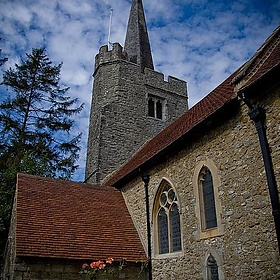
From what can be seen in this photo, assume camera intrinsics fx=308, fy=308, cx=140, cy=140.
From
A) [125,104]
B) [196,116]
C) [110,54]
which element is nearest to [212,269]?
[196,116]

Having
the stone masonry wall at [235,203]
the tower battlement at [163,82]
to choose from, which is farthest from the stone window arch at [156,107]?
the stone masonry wall at [235,203]

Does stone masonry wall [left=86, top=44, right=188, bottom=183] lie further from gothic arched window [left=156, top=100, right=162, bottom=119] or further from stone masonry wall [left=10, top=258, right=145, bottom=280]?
stone masonry wall [left=10, top=258, right=145, bottom=280]

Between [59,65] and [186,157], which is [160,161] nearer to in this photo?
[186,157]

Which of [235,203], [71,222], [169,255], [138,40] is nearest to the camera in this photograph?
[235,203]

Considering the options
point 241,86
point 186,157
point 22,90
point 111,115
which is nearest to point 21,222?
point 186,157

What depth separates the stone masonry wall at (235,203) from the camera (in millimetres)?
5289

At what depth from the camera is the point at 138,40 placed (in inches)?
869

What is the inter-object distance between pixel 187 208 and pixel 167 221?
1184mm

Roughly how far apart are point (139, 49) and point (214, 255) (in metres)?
17.7

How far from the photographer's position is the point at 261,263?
5.19 meters

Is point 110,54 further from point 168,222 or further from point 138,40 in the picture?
point 168,222

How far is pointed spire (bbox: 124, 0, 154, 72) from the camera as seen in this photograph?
2134cm

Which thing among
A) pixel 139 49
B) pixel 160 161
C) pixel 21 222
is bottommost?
pixel 21 222

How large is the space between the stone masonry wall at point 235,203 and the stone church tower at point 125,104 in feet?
27.2
